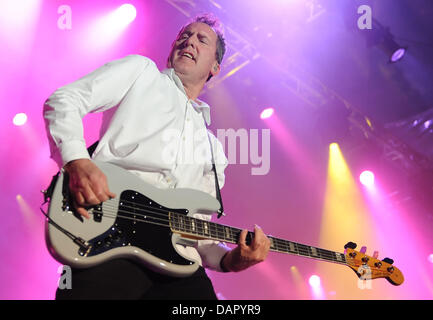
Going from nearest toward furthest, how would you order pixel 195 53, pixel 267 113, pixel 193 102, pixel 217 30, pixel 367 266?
1. pixel 193 102
2. pixel 195 53
3. pixel 367 266
4. pixel 217 30
5. pixel 267 113

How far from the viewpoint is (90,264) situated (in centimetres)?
165

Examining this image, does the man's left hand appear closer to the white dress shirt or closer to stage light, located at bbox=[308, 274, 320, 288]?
the white dress shirt

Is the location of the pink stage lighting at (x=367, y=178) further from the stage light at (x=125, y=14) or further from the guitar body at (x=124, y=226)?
the guitar body at (x=124, y=226)

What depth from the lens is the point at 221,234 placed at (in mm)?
2338

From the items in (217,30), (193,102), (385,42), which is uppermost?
(385,42)

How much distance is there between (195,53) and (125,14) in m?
4.11

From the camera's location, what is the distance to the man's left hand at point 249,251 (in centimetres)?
236

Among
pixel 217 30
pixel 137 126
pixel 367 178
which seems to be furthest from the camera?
pixel 367 178

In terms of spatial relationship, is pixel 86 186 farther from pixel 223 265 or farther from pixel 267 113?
pixel 267 113

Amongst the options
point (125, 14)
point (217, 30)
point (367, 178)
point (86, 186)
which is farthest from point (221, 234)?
point (367, 178)

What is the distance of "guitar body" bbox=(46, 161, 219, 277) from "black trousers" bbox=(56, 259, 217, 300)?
0.06 metres

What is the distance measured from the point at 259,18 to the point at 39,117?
162 inches

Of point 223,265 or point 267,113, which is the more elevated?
point 267,113
